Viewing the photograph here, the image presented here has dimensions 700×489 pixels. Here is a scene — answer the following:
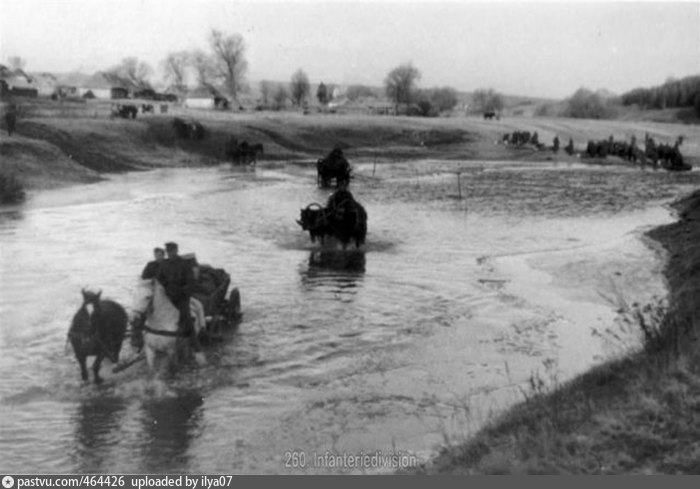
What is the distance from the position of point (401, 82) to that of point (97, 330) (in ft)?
404

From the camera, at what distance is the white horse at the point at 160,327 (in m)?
10.4

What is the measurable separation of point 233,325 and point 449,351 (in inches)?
143

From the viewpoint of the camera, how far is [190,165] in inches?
1966

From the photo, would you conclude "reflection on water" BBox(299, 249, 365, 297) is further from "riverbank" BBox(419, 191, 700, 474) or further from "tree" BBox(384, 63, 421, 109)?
"tree" BBox(384, 63, 421, 109)

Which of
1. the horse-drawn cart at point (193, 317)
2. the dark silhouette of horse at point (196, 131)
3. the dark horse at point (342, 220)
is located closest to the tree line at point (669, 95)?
the dark silhouette of horse at point (196, 131)

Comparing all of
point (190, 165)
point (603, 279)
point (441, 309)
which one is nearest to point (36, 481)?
point (441, 309)

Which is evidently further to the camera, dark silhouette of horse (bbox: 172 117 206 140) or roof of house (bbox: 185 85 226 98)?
roof of house (bbox: 185 85 226 98)

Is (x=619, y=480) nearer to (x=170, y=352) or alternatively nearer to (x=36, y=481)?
(x=36, y=481)

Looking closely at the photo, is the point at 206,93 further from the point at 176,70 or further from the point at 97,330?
the point at 97,330

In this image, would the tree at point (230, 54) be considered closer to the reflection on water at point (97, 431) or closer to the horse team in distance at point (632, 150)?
the horse team in distance at point (632, 150)

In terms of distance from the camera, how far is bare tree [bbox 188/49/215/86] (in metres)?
101

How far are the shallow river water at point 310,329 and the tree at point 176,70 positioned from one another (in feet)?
294

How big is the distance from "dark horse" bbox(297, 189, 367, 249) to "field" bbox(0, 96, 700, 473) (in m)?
7.82

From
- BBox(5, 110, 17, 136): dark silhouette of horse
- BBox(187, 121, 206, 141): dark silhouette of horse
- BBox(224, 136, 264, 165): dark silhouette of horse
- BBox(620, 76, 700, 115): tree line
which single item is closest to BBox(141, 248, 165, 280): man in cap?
BBox(5, 110, 17, 136): dark silhouette of horse
